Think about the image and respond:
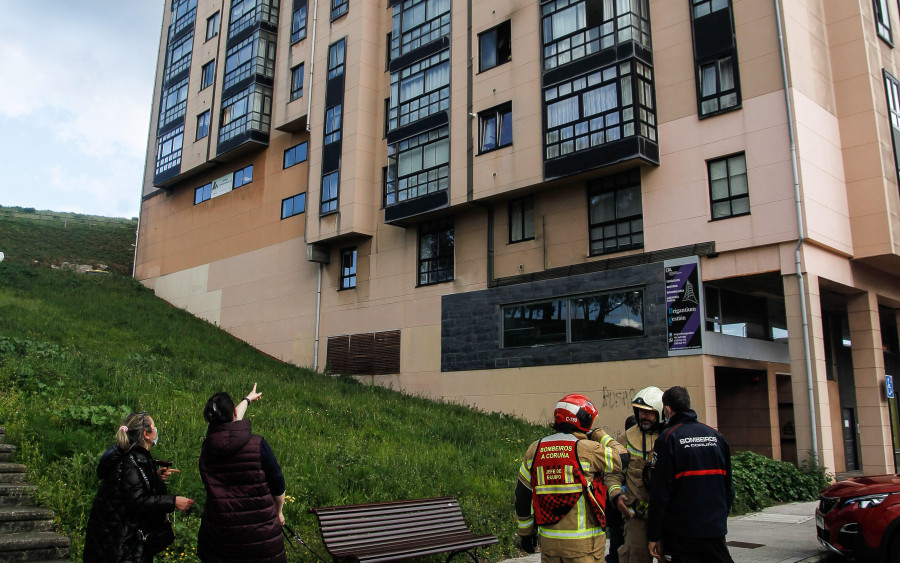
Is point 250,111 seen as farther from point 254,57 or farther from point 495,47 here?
point 495,47

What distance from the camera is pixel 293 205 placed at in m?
30.1

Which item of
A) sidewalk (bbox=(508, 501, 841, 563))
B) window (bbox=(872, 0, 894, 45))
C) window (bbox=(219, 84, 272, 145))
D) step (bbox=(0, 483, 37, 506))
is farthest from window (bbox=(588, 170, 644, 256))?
window (bbox=(219, 84, 272, 145))

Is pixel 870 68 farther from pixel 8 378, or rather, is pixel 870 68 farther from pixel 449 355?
pixel 8 378

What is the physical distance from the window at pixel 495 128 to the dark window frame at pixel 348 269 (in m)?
7.28

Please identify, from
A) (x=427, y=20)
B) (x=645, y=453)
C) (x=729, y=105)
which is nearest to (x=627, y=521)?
(x=645, y=453)

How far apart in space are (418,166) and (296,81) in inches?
401

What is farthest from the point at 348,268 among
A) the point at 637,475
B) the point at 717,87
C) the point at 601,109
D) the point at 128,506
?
the point at 637,475

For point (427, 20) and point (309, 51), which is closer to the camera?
point (427, 20)

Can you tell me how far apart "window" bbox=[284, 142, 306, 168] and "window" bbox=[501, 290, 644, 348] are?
42.9 feet

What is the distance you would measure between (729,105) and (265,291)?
20.3 meters

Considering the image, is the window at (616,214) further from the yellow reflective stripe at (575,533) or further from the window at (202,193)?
the window at (202,193)

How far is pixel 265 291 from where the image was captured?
30.6 m

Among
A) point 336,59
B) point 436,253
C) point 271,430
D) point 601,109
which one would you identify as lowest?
point 271,430

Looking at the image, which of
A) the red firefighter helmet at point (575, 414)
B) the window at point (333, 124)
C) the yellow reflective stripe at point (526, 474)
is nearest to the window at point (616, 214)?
the window at point (333, 124)
